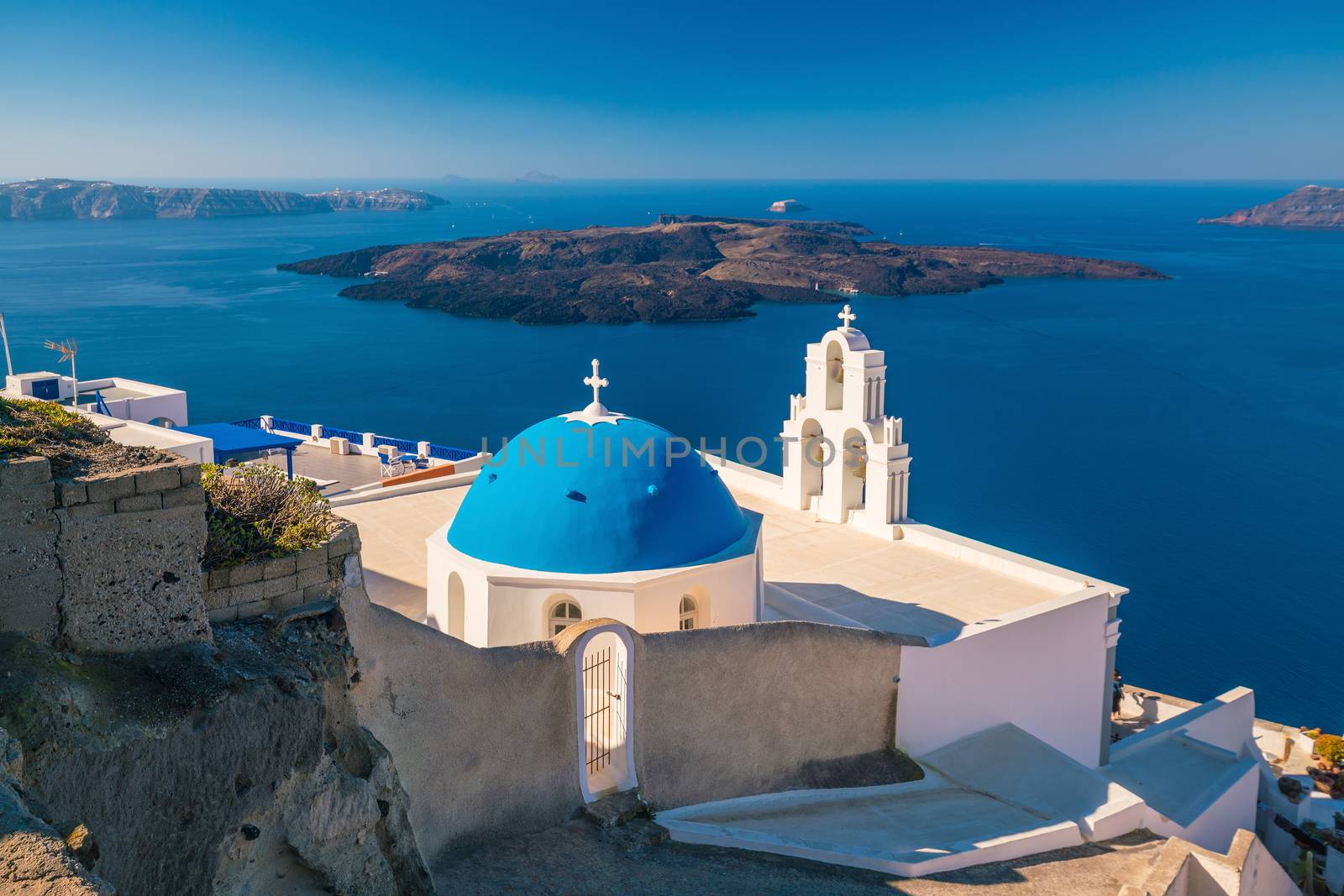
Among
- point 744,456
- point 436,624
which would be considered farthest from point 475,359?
point 436,624

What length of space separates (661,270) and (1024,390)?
46.0 meters

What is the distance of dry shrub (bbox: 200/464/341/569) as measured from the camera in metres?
6.28

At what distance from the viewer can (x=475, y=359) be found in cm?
6481

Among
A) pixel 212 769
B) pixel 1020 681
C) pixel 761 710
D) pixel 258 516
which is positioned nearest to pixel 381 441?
pixel 1020 681

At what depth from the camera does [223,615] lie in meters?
6.23

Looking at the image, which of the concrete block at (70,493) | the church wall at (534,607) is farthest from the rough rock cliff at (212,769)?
the church wall at (534,607)

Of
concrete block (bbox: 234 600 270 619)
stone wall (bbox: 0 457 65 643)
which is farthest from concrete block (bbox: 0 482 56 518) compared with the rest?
concrete block (bbox: 234 600 270 619)

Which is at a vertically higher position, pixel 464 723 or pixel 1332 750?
pixel 464 723

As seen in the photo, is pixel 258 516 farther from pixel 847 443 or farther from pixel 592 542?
pixel 847 443

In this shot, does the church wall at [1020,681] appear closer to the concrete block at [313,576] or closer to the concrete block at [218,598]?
the concrete block at [313,576]

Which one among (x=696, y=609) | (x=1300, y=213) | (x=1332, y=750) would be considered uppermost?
(x=1300, y=213)

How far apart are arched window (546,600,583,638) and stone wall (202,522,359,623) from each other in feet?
15.8

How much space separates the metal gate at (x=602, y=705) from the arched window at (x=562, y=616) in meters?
1.90

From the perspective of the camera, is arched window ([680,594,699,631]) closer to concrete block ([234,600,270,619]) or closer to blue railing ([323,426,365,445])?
concrete block ([234,600,270,619])
